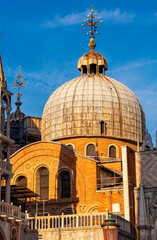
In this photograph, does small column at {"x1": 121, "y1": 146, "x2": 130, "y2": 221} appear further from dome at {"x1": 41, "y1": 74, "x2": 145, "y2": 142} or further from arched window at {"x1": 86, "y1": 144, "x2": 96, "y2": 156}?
dome at {"x1": 41, "y1": 74, "x2": 145, "y2": 142}

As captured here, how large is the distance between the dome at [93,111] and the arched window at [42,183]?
6534 millimetres

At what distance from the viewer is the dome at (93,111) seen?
4606 centimetres

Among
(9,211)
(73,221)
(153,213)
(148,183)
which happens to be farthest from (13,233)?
(148,183)

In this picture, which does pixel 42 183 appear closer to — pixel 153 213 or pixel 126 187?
pixel 126 187

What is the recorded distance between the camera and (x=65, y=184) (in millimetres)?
39000

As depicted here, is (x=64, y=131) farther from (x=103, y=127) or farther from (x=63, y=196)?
(x=63, y=196)

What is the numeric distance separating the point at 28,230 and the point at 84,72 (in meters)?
23.5

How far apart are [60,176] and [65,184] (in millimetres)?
702

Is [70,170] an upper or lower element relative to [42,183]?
upper

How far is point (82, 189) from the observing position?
37688 mm

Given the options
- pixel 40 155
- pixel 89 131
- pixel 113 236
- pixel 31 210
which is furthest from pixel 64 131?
pixel 113 236

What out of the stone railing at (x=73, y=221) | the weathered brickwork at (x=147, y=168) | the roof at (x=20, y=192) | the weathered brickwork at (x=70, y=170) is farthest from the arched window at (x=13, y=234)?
the weathered brickwork at (x=147, y=168)

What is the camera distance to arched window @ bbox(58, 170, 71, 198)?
3878 cm

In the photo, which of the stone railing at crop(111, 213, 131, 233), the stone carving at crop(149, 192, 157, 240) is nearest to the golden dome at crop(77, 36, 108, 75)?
the stone carving at crop(149, 192, 157, 240)
